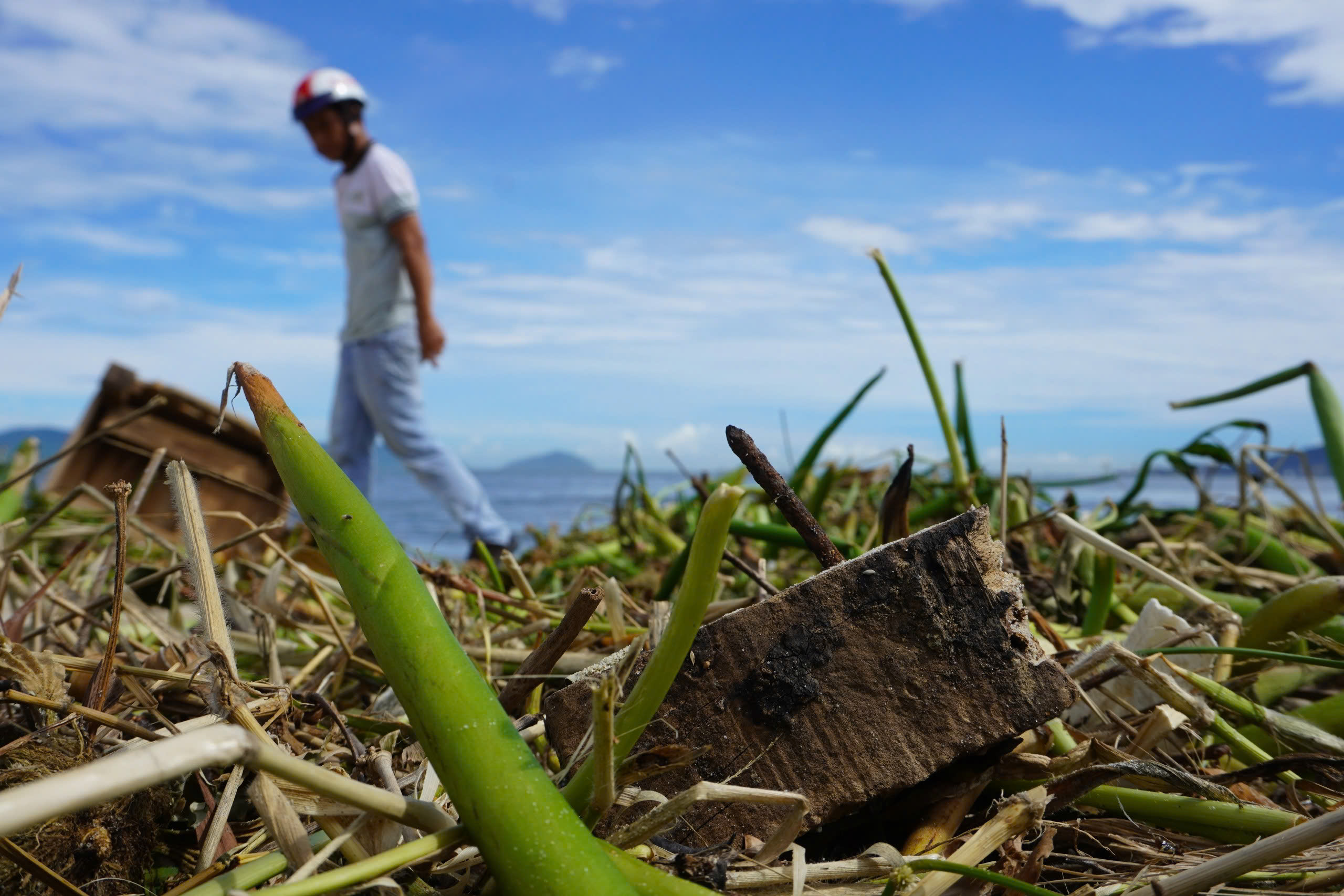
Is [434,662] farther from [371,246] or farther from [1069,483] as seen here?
[371,246]

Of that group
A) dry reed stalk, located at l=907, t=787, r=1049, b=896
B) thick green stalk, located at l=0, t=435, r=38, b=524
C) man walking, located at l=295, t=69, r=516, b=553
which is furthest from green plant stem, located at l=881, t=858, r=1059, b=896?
man walking, located at l=295, t=69, r=516, b=553

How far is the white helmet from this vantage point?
5031 mm

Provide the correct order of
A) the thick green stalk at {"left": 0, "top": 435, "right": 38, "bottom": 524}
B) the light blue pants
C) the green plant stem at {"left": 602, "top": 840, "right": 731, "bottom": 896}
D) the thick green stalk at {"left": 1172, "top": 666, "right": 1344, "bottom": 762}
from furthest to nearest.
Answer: the light blue pants
the thick green stalk at {"left": 0, "top": 435, "right": 38, "bottom": 524}
the thick green stalk at {"left": 1172, "top": 666, "right": 1344, "bottom": 762}
the green plant stem at {"left": 602, "top": 840, "right": 731, "bottom": 896}

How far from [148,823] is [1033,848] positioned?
0.81 metres

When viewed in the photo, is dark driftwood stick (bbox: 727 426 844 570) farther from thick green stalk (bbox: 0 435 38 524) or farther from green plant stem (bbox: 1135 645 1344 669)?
thick green stalk (bbox: 0 435 38 524)

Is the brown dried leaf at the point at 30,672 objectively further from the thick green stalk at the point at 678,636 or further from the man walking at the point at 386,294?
the man walking at the point at 386,294

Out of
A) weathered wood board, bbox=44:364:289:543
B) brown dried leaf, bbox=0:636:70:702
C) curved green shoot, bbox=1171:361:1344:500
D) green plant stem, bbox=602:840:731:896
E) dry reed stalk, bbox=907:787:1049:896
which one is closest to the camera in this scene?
green plant stem, bbox=602:840:731:896

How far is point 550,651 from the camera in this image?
3.30 ft

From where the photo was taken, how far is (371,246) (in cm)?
520

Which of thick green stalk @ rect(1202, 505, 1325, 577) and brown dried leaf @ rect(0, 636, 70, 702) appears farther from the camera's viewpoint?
thick green stalk @ rect(1202, 505, 1325, 577)

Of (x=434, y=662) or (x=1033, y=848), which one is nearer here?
(x=434, y=662)

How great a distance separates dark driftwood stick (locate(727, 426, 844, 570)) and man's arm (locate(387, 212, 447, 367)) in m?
4.54

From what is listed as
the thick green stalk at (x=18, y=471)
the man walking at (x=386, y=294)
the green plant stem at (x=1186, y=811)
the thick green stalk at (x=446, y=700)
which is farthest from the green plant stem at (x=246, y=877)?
the man walking at (x=386, y=294)

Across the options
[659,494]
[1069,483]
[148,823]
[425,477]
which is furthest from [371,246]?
[148,823]
